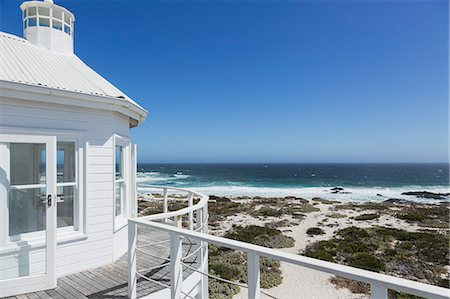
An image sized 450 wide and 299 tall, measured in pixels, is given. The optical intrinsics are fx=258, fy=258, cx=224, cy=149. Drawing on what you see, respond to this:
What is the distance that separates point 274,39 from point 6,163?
13630 mm

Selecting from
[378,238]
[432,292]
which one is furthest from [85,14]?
[378,238]

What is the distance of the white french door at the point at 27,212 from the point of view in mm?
3273

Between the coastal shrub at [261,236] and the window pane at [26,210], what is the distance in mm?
10673

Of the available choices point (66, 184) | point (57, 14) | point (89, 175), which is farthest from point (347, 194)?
point (66, 184)

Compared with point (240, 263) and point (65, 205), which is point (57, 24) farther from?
point (240, 263)

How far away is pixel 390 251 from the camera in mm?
11406

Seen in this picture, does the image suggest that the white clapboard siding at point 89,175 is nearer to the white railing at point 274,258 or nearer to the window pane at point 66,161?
the window pane at point 66,161

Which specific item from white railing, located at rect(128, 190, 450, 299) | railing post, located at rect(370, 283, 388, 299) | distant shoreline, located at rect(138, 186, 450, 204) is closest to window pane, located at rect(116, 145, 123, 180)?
white railing, located at rect(128, 190, 450, 299)

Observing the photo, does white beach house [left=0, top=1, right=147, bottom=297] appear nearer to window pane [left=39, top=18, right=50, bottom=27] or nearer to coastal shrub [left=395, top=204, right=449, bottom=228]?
window pane [left=39, top=18, right=50, bottom=27]

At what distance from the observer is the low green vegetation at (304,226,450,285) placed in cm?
973

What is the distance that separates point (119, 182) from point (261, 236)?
34.0 feet

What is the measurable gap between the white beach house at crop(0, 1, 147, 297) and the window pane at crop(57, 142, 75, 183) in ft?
0.05

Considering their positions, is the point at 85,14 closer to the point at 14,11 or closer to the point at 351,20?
the point at 14,11

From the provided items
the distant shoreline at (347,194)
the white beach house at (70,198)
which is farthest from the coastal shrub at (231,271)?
the distant shoreline at (347,194)
